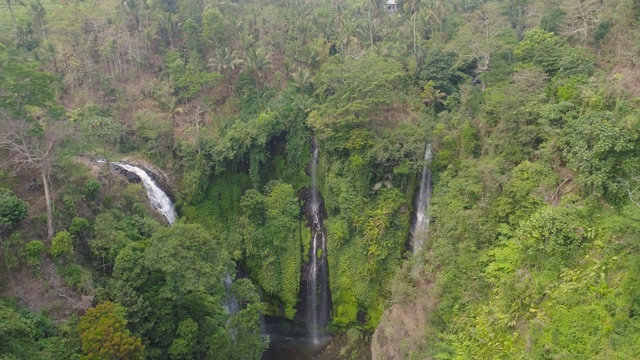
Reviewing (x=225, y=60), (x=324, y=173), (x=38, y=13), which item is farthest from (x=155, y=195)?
(x=38, y=13)

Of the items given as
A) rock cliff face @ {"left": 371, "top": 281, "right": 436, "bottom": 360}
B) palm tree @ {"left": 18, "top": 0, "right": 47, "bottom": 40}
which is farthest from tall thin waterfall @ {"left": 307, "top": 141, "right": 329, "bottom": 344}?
palm tree @ {"left": 18, "top": 0, "right": 47, "bottom": 40}

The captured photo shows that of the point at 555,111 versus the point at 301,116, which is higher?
the point at 301,116

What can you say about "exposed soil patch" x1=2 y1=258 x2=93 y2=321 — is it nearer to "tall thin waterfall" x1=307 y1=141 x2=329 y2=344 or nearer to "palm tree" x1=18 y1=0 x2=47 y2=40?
"tall thin waterfall" x1=307 y1=141 x2=329 y2=344

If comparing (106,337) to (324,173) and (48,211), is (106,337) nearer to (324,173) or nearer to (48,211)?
(48,211)

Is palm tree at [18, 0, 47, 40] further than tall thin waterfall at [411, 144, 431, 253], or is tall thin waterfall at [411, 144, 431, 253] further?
palm tree at [18, 0, 47, 40]

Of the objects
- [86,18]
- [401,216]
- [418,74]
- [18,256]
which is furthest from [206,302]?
[86,18]

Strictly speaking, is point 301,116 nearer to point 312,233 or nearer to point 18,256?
point 312,233

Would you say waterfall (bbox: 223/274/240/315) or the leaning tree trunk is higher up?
the leaning tree trunk
